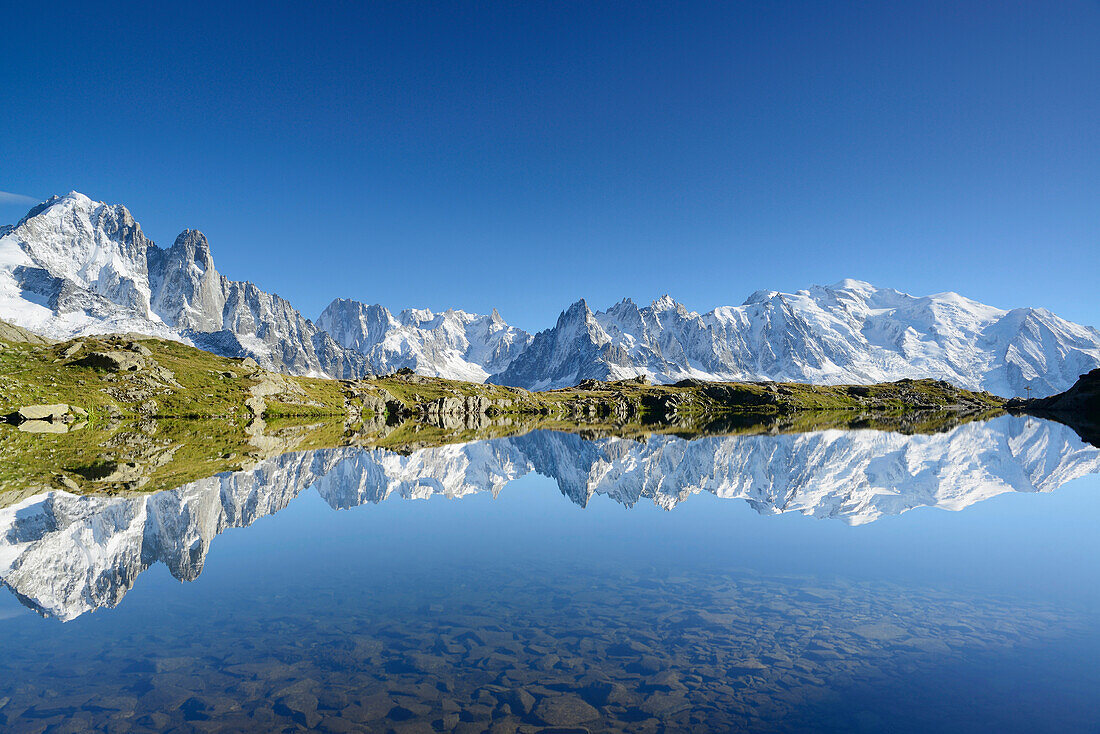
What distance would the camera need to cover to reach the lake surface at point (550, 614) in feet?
37.6

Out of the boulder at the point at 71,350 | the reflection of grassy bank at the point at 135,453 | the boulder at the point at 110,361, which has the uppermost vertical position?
the boulder at the point at 71,350

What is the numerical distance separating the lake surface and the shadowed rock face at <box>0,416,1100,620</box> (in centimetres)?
27

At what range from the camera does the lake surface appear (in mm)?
11461

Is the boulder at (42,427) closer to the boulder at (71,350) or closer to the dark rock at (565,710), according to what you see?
the boulder at (71,350)

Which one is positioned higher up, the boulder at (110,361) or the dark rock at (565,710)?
the boulder at (110,361)

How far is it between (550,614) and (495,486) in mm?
27367

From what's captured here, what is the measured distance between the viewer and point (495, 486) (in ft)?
143

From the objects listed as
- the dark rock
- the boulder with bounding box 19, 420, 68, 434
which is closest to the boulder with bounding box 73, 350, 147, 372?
the boulder with bounding box 19, 420, 68, 434

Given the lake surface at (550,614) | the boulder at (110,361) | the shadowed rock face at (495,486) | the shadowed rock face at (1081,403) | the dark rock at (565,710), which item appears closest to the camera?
the dark rock at (565,710)

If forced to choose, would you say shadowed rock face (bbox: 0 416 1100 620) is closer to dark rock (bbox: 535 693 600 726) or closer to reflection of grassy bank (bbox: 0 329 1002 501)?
reflection of grassy bank (bbox: 0 329 1002 501)

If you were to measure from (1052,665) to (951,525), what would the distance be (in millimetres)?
17331

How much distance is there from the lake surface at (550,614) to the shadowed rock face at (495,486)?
0.27 m

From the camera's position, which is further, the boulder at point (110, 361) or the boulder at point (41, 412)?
the boulder at point (110, 361)

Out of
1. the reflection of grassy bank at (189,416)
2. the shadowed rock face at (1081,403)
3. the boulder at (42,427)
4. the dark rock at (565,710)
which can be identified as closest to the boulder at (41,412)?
the boulder at (42,427)
